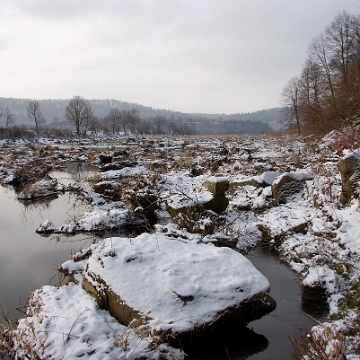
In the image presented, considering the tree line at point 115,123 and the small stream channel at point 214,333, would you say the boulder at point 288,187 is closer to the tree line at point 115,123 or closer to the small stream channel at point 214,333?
the small stream channel at point 214,333

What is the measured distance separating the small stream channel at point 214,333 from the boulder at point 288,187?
2.63 m

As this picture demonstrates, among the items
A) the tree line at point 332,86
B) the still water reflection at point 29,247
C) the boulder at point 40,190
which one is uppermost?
the tree line at point 332,86

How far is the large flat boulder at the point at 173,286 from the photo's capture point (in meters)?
4.63

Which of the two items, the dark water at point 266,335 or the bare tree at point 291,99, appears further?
the bare tree at point 291,99

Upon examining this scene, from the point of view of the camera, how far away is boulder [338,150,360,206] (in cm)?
770

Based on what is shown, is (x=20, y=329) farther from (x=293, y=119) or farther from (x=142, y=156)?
(x=293, y=119)

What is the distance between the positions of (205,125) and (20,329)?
156 metres

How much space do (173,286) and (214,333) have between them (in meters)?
0.93

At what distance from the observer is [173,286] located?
4.98m

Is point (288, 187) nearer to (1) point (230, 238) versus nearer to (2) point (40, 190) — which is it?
(1) point (230, 238)

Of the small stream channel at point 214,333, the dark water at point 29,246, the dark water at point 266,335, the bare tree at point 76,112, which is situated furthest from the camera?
the bare tree at point 76,112

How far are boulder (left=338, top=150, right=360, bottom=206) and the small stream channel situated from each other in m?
2.44

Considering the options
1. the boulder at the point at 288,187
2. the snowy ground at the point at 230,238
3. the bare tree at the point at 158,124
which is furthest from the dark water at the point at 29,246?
the bare tree at the point at 158,124

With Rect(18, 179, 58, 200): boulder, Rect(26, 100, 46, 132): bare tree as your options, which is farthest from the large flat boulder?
Rect(26, 100, 46, 132): bare tree
